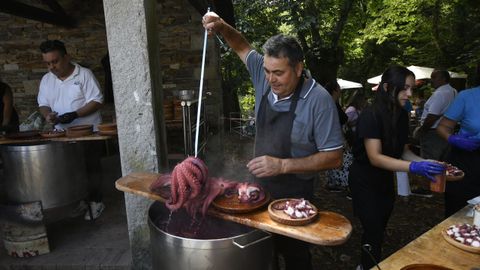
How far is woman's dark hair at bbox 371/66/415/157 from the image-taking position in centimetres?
288

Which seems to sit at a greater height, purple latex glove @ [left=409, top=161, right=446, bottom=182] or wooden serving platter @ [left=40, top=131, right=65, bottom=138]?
wooden serving platter @ [left=40, top=131, right=65, bottom=138]

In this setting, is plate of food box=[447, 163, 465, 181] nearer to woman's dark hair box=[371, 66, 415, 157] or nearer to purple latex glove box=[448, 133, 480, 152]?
woman's dark hair box=[371, 66, 415, 157]

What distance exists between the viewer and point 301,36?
492 inches

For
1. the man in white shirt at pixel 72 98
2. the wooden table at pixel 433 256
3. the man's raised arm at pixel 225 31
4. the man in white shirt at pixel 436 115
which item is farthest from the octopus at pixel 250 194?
the man in white shirt at pixel 436 115

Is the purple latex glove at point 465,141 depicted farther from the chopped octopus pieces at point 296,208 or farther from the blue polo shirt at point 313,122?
the chopped octopus pieces at point 296,208

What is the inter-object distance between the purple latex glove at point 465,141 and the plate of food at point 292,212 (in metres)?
2.21

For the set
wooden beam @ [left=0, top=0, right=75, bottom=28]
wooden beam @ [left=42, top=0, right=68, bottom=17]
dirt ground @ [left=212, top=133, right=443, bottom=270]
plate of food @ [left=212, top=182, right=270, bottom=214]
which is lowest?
dirt ground @ [left=212, top=133, right=443, bottom=270]

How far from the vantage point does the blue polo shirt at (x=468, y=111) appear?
11.0ft

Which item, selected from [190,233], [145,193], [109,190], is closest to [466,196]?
[190,233]

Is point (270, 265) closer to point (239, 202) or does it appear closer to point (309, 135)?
point (239, 202)

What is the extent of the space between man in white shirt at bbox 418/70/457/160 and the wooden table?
4.74 metres

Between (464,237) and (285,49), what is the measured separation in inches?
62.3

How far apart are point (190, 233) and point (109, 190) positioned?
3613 mm

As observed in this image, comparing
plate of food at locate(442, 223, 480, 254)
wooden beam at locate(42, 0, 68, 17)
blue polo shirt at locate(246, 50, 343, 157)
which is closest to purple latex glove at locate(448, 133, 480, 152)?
plate of food at locate(442, 223, 480, 254)
